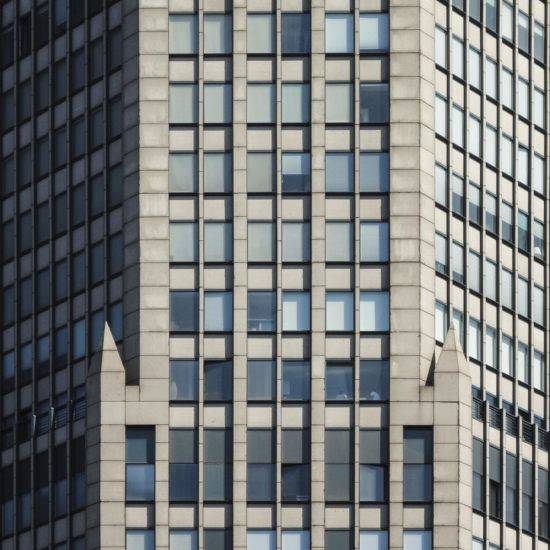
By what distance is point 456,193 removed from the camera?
169250 mm

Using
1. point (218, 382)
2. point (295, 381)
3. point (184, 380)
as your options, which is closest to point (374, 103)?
point (295, 381)

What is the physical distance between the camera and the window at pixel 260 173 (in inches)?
6491

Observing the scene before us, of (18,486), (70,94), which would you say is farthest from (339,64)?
(18,486)

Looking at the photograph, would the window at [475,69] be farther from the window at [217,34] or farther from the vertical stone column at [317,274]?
the window at [217,34]

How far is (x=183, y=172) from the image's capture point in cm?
16525

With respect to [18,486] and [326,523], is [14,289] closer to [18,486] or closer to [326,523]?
[18,486]

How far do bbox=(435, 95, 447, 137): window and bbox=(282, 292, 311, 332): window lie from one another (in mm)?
11003

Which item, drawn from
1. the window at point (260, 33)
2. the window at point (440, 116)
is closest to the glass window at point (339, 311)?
the window at point (440, 116)

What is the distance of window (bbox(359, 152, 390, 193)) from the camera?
16500cm

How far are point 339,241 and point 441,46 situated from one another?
11.8 meters

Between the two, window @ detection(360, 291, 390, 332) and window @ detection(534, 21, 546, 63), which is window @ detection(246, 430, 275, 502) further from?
window @ detection(534, 21, 546, 63)

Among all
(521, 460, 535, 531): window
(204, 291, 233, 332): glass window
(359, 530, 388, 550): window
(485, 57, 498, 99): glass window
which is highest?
(485, 57, 498, 99): glass window

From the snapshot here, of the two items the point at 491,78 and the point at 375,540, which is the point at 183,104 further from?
the point at 375,540

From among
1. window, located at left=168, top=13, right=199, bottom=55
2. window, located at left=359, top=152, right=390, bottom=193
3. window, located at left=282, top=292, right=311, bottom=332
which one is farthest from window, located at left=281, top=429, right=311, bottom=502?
window, located at left=168, top=13, right=199, bottom=55
